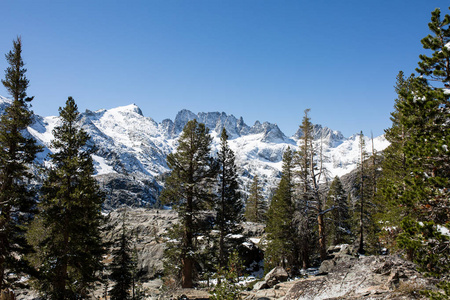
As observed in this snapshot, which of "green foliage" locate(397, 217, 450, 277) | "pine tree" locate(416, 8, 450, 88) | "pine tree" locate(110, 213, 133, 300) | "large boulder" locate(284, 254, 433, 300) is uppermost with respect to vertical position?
"pine tree" locate(416, 8, 450, 88)

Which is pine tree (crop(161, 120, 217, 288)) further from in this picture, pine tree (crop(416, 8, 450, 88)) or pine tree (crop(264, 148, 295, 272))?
pine tree (crop(416, 8, 450, 88))

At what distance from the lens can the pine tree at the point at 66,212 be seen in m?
14.4

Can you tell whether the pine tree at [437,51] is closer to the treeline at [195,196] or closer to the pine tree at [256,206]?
the treeline at [195,196]

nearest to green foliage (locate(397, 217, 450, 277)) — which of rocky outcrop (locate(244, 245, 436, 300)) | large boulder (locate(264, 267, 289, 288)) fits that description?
rocky outcrop (locate(244, 245, 436, 300))

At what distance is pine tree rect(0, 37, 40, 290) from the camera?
45.8 feet

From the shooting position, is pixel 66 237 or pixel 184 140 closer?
pixel 66 237

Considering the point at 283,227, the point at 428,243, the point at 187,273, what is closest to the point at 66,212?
the point at 187,273

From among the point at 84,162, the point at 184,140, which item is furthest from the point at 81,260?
the point at 184,140

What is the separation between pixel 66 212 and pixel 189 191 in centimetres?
784

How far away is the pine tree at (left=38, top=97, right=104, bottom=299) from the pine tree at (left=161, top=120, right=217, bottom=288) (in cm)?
536

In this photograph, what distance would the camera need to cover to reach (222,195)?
2330 centimetres

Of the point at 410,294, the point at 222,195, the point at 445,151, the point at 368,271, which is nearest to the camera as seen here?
the point at 445,151

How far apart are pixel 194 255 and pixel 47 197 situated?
1013cm

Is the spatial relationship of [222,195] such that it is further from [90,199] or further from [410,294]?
[410,294]
